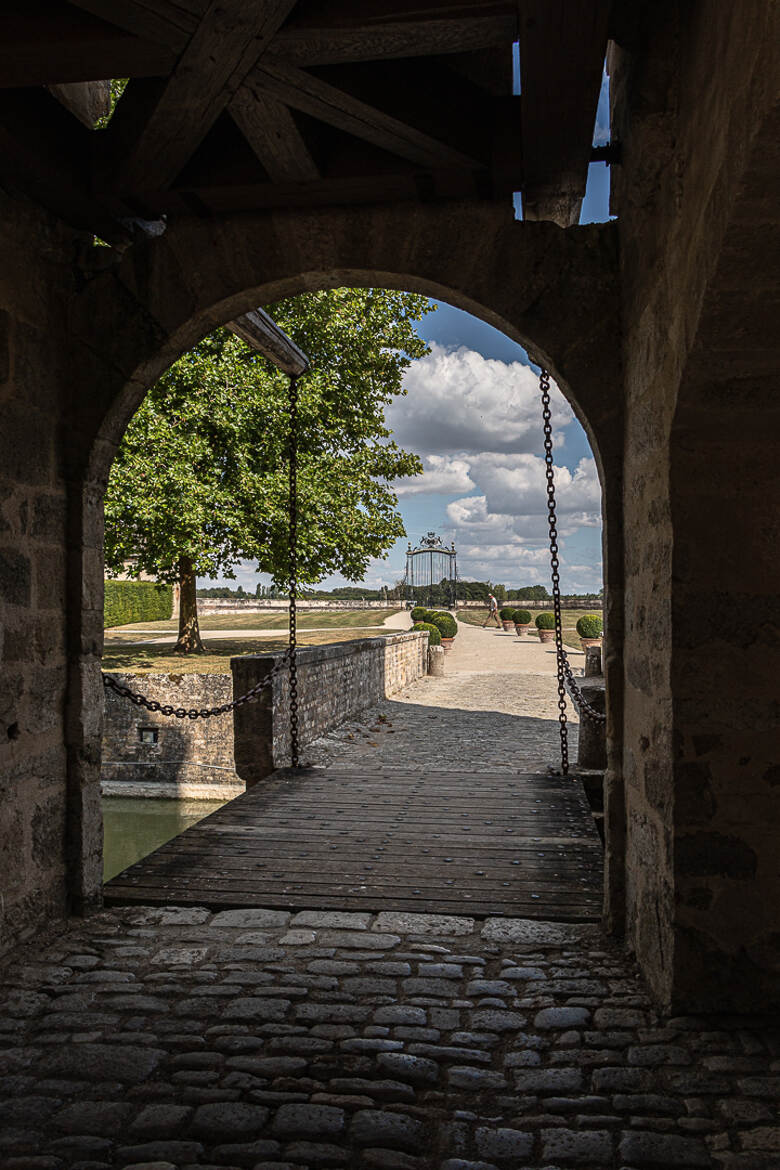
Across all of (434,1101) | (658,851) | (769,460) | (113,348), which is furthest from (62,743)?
(769,460)

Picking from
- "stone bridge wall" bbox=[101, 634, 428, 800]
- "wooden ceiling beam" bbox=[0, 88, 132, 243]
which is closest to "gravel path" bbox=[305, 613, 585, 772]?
"stone bridge wall" bbox=[101, 634, 428, 800]

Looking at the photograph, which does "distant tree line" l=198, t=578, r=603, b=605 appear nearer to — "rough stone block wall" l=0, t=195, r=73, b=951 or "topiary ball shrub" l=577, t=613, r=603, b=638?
"topiary ball shrub" l=577, t=613, r=603, b=638

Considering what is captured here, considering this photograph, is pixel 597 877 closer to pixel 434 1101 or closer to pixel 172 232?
pixel 434 1101

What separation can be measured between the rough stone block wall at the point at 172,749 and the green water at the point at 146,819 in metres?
0.13

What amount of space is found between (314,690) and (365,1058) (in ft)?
23.4

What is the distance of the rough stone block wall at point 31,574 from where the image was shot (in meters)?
3.11

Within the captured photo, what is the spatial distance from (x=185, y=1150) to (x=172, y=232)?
3479 mm

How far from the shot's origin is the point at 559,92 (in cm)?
268

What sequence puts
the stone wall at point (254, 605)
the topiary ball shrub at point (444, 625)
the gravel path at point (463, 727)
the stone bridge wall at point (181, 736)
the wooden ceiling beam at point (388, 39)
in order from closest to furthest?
1. the wooden ceiling beam at point (388, 39)
2. the gravel path at point (463, 727)
3. the stone bridge wall at point (181, 736)
4. the topiary ball shrub at point (444, 625)
5. the stone wall at point (254, 605)

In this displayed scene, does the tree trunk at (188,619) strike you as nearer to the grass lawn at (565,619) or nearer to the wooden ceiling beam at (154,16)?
the wooden ceiling beam at (154,16)

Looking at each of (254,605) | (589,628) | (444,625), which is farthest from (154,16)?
(254,605)

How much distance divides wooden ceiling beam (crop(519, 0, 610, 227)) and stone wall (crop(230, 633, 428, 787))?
4.78 meters

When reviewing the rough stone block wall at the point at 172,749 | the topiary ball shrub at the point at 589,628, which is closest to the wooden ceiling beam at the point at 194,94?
the rough stone block wall at the point at 172,749

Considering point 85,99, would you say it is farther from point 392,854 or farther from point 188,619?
point 188,619
